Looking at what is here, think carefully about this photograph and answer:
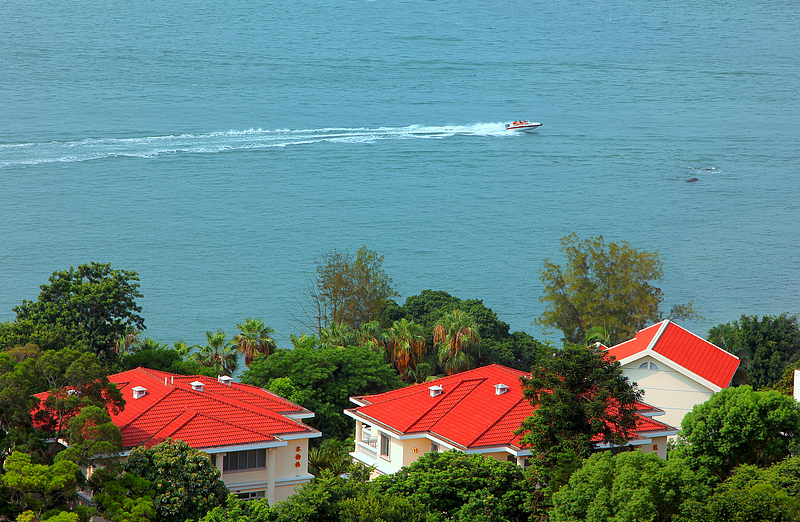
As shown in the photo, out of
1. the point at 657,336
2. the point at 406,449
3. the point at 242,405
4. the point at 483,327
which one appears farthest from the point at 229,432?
the point at 483,327

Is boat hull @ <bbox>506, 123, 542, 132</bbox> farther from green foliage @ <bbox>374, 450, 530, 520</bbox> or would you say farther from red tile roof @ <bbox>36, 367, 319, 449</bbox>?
green foliage @ <bbox>374, 450, 530, 520</bbox>

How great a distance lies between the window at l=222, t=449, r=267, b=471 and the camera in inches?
1345

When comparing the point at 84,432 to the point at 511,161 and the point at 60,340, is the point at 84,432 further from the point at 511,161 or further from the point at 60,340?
the point at 511,161

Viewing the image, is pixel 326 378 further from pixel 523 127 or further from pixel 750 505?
pixel 523 127

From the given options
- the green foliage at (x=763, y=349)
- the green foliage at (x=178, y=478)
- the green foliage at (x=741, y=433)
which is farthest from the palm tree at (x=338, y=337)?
the green foliage at (x=741, y=433)

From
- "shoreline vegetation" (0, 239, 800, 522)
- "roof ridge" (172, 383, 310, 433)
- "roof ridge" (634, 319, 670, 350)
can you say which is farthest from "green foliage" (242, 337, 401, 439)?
"roof ridge" (634, 319, 670, 350)

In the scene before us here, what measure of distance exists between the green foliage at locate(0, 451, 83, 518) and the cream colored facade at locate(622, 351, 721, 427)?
93.8 ft

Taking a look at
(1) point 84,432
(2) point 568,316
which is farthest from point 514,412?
(2) point 568,316

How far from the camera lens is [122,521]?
86.8 ft

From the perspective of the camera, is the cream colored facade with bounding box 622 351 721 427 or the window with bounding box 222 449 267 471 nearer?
the window with bounding box 222 449 267 471

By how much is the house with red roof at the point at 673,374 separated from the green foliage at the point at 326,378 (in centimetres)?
1306

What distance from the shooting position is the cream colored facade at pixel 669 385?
45500 millimetres

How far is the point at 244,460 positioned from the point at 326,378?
44.8 ft

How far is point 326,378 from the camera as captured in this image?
4791 cm
